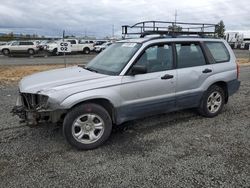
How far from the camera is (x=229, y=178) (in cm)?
327

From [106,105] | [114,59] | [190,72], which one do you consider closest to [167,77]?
[190,72]

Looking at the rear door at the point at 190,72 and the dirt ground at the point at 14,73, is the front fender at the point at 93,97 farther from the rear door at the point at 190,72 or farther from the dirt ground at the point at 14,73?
the dirt ground at the point at 14,73

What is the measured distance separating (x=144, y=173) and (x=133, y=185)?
1.03 ft

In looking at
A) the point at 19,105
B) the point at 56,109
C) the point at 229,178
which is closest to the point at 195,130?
the point at 229,178

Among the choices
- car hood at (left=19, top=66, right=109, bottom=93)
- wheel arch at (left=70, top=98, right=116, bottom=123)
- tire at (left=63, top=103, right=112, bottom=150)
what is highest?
car hood at (left=19, top=66, right=109, bottom=93)

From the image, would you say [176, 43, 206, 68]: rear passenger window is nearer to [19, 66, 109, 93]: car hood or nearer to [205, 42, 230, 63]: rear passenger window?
[205, 42, 230, 63]: rear passenger window

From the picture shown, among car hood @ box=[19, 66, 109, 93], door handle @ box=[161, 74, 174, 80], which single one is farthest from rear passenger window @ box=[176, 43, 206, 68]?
car hood @ box=[19, 66, 109, 93]

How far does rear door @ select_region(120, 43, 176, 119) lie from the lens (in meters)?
4.36

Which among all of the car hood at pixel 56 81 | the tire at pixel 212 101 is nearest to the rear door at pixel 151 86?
the car hood at pixel 56 81

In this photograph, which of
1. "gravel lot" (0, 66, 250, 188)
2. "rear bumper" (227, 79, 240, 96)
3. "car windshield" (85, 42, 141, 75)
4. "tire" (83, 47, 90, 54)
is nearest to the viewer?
"gravel lot" (0, 66, 250, 188)

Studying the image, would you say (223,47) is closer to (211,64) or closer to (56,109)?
(211,64)

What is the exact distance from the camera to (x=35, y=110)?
3.88 meters

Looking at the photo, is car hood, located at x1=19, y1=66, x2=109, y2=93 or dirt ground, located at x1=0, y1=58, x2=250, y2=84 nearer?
car hood, located at x1=19, y1=66, x2=109, y2=93

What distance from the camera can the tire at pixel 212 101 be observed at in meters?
5.47
